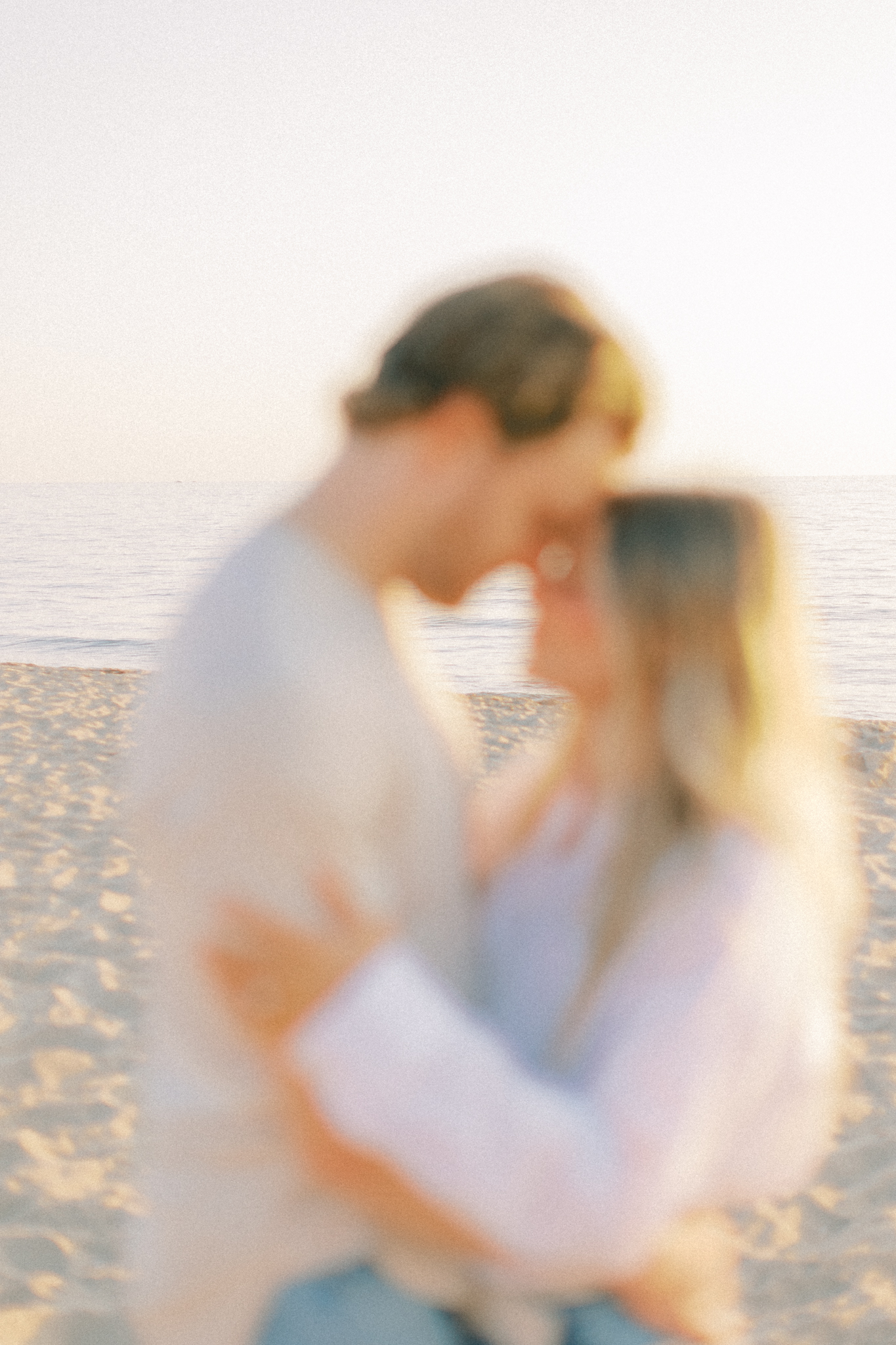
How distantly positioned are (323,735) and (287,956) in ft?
0.70

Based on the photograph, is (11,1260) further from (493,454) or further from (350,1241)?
(493,454)

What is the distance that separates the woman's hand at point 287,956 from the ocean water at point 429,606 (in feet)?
1.08

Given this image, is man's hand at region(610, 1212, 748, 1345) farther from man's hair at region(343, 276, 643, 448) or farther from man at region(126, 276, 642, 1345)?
man's hair at region(343, 276, 643, 448)

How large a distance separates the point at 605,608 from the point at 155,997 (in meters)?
0.67

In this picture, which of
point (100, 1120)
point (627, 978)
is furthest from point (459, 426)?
point (100, 1120)

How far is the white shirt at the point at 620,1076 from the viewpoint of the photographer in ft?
3.62

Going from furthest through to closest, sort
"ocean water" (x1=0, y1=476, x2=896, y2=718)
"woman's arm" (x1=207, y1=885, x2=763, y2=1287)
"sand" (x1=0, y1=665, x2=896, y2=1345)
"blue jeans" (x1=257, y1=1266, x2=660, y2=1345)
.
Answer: "ocean water" (x1=0, y1=476, x2=896, y2=718), "sand" (x1=0, y1=665, x2=896, y2=1345), "blue jeans" (x1=257, y1=1266, x2=660, y2=1345), "woman's arm" (x1=207, y1=885, x2=763, y2=1287)

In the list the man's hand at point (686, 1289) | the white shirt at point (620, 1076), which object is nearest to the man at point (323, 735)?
the white shirt at point (620, 1076)

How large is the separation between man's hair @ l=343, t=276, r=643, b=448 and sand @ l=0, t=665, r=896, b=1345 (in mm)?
2540

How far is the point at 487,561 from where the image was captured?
1396 mm

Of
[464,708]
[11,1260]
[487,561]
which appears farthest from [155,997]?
[464,708]

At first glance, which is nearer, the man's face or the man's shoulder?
the man's shoulder

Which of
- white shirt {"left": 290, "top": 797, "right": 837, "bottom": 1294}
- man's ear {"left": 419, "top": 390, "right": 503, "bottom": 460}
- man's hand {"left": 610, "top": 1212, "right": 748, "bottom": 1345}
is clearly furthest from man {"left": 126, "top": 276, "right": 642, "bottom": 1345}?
man's hand {"left": 610, "top": 1212, "right": 748, "bottom": 1345}

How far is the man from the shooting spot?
1161 millimetres
